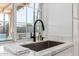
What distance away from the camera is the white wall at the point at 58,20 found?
4.52 ft

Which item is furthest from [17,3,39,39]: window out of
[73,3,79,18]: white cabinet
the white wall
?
[73,3,79,18]: white cabinet

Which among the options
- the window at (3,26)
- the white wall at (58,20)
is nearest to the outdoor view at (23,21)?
the window at (3,26)

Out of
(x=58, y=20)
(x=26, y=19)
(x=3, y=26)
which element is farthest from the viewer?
(x=58, y=20)

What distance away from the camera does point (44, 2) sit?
4.24 feet

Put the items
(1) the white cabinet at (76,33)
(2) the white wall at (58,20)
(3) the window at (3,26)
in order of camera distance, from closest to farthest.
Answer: (3) the window at (3,26) → (2) the white wall at (58,20) → (1) the white cabinet at (76,33)

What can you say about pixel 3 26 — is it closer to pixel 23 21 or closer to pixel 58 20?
pixel 23 21

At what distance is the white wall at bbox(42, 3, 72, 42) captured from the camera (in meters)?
1.38

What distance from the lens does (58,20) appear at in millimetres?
1479

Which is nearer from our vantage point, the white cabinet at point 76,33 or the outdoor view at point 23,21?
the outdoor view at point 23,21

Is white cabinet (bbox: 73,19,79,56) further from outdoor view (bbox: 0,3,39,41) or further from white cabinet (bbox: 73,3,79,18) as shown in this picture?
outdoor view (bbox: 0,3,39,41)

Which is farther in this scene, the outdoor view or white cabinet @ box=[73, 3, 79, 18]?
white cabinet @ box=[73, 3, 79, 18]

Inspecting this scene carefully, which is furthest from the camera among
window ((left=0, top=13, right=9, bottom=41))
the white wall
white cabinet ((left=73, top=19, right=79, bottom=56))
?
white cabinet ((left=73, top=19, right=79, bottom=56))

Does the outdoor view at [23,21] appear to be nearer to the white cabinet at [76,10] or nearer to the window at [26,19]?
the window at [26,19]

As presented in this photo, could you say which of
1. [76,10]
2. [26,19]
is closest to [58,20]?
[76,10]
